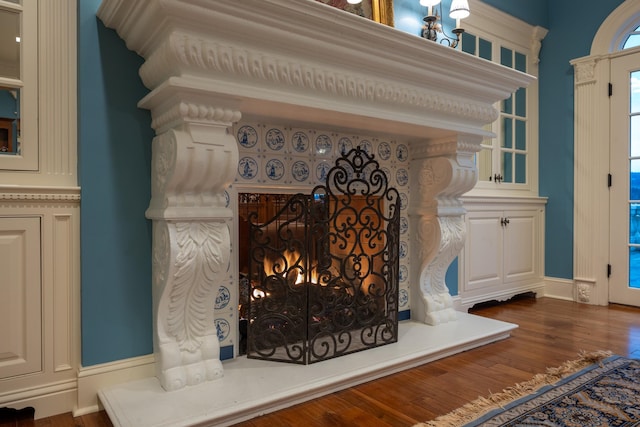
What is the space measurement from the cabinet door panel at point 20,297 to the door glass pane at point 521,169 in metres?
3.47

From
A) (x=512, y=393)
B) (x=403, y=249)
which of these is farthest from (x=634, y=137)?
(x=512, y=393)

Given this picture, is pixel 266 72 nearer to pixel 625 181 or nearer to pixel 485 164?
pixel 485 164

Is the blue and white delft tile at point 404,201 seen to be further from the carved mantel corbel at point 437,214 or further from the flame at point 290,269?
the flame at point 290,269

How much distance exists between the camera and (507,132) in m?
3.52

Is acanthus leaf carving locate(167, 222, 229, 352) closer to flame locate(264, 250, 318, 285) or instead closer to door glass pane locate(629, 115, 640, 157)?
flame locate(264, 250, 318, 285)

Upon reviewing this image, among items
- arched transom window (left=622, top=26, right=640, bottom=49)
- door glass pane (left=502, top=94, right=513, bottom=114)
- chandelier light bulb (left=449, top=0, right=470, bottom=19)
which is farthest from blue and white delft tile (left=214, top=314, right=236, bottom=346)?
arched transom window (left=622, top=26, right=640, bottom=49)

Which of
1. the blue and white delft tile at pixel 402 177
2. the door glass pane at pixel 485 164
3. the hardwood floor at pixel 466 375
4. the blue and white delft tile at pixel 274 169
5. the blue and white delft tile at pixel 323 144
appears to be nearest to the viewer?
the hardwood floor at pixel 466 375

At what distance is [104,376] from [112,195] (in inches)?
27.6

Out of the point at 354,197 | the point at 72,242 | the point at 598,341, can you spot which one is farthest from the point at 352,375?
the point at 598,341

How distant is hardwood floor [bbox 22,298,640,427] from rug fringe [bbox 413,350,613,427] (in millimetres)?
45

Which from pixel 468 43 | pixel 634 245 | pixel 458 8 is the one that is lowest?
pixel 634 245

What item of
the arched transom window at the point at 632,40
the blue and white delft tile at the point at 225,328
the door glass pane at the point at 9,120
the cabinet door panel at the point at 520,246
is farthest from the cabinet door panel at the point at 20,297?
the arched transom window at the point at 632,40

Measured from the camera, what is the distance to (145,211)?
1701 millimetres

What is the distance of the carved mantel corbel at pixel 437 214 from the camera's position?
7.83ft
